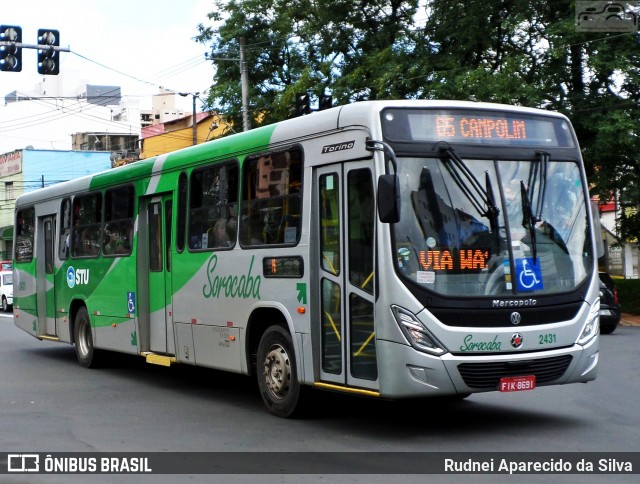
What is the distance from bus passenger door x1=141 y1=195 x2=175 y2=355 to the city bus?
53.2 inches

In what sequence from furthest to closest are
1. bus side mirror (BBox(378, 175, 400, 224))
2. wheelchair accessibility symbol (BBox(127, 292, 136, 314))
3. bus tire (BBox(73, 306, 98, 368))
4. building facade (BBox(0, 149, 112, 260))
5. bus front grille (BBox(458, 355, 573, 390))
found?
building facade (BBox(0, 149, 112, 260)), bus tire (BBox(73, 306, 98, 368)), wheelchair accessibility symbol (BBox(127, 292, 136, 314)), bus front grille (BBox(458, 355, 573, 390)), bus side mirror (BBox(378, 175, 400, 224))

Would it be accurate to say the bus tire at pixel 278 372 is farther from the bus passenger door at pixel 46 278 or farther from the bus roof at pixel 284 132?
the bus passenger door at pixel 46 278

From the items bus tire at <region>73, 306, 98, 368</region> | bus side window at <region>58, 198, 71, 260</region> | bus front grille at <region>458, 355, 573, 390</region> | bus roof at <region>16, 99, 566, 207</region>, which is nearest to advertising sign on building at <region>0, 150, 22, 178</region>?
bus side window at <region>58, 198, 71, 260</region>

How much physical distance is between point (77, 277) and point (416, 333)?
30.9 feet

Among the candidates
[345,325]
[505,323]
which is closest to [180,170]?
[345,325]

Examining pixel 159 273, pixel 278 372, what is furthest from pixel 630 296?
pixel 278 372

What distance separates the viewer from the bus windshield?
9297mm

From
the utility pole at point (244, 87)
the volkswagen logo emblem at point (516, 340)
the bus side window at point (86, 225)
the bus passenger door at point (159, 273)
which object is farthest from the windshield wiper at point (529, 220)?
the utility pole at point (244, 87)

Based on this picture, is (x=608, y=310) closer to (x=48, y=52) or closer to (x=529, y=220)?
(x=48, y=52)

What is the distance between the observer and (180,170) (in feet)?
43.9

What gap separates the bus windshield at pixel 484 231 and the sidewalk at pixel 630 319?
20.2 metres

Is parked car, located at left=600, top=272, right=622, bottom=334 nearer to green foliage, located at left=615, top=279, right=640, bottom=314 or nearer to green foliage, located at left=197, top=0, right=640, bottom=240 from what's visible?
green foliage, located at left=197, top=0, right=640, bottom=240

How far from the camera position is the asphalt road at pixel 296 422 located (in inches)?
356

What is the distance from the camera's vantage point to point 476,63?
3161 centimetres
